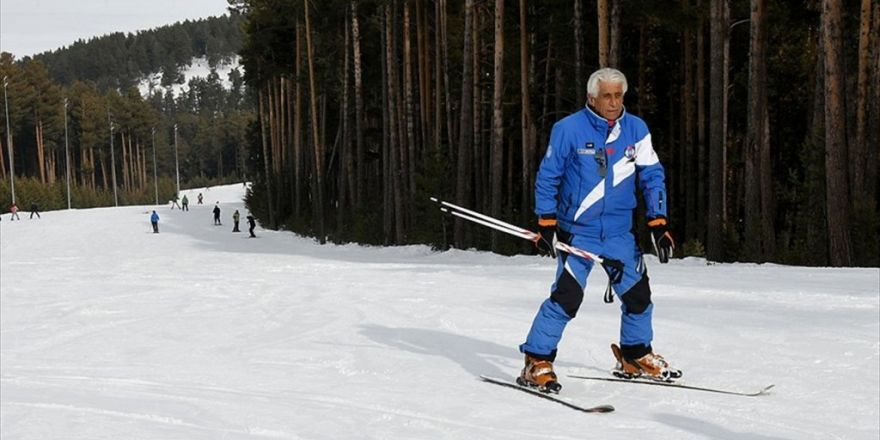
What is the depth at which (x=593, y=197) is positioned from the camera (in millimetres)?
5281

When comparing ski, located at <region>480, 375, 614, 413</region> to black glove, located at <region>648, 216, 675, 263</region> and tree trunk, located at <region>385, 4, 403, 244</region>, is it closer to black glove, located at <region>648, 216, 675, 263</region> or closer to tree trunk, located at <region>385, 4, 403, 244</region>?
black glove, located at <region>648, 216, 675, 263</region>

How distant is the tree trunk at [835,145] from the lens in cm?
1377

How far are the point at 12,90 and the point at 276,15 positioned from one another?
76.2 m

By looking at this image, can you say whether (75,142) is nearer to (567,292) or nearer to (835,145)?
(835,145)

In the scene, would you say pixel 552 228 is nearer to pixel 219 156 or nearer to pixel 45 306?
pixel 45 306

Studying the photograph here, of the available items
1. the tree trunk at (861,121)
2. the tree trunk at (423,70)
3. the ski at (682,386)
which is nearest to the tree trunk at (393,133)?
the tree trunk at (423,70)

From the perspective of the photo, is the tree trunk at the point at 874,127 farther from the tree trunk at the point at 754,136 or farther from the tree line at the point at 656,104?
the tree trunk at the point at 754,136

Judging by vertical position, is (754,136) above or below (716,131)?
below

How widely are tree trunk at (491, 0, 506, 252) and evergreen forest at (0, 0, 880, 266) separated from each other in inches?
2.3

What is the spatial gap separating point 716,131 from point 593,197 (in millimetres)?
12419

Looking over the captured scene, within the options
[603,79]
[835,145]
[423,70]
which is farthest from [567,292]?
[423,70]

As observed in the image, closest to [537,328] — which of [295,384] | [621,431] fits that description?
[621,431]

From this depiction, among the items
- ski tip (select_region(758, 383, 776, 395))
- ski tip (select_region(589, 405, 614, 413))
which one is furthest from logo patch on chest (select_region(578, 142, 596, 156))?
ski tip (select_region(758, 383, 776, 395))

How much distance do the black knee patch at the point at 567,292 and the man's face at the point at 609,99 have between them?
1.09 m
